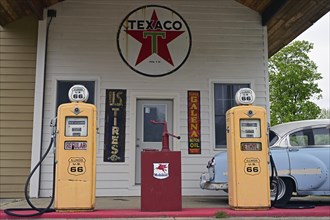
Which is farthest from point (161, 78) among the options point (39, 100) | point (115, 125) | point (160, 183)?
point (160, 183)

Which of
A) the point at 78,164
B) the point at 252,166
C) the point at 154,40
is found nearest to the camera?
the point at 78,164

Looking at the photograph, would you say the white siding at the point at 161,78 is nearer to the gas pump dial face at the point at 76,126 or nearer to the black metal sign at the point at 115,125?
the black metal sign at the point at 115,125

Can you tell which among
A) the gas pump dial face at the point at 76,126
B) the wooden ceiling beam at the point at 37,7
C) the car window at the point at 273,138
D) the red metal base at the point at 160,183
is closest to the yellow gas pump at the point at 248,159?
the red metal base at the point at 160,183

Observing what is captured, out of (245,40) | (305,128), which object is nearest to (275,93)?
(245,40)

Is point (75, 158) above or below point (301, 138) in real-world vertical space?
below

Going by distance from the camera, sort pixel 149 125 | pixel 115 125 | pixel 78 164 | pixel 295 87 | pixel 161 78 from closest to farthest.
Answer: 1. pixel 78 164
2. pixel 115 125
3. pixel 149 125
4. pixel 161 78
5. pixel 295 87

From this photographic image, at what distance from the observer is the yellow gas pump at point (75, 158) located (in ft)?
18.1

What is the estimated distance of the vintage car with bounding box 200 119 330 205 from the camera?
654 centimetres

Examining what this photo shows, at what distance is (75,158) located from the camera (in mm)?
5582

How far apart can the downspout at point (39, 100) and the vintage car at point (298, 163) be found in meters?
3.46

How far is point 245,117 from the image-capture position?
578 cm

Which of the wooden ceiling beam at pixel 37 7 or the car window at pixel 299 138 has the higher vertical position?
the wooden ceiling beam at pixel 37 7

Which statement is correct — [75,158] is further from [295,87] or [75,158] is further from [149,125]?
[295,87]

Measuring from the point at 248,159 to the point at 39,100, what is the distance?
4.70 metres
